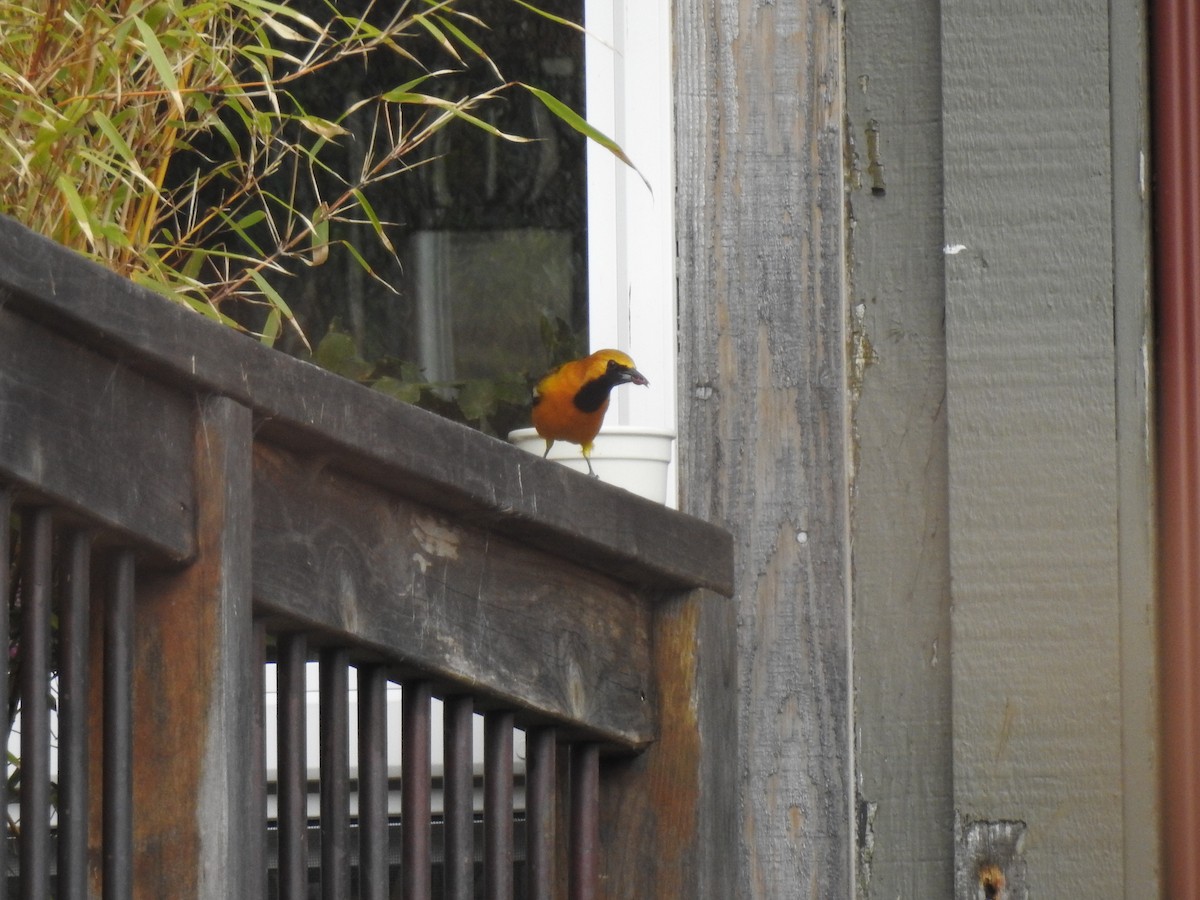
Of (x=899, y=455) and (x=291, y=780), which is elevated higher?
(x=899, y=455)

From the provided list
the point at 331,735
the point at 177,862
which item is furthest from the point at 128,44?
the point at 177,862

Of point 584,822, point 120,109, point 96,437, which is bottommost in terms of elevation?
point 584,822

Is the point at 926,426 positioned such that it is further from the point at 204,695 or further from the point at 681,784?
the point at 204,695

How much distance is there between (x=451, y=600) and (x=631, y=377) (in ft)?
2.81

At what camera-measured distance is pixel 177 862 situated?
44.1 inches

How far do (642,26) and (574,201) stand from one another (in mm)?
313

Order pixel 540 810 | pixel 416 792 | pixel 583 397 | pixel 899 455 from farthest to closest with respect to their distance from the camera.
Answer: pixel 899 455 < pixel 583 397 < pixel 540 810 < pixel 416 792

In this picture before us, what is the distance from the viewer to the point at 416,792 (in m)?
1.32

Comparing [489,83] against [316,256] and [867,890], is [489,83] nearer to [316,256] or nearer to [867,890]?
[316,256]

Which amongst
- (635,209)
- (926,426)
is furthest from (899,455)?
(635,209)

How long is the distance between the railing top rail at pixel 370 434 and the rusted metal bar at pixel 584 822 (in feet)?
0.63

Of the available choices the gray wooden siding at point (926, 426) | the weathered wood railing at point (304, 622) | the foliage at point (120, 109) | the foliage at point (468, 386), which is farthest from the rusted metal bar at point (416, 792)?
the foliage at point (468, 386)

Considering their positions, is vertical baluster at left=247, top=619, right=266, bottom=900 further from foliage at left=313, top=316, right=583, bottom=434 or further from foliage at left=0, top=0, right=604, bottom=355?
foliage at left=313, top=316, right=583, bottom=434

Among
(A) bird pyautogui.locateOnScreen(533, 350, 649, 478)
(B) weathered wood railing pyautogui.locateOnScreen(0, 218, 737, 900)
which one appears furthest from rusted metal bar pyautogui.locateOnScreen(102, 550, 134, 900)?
(A) bird pyautogui.locateOnScreen(533, 350, 649, 478)
